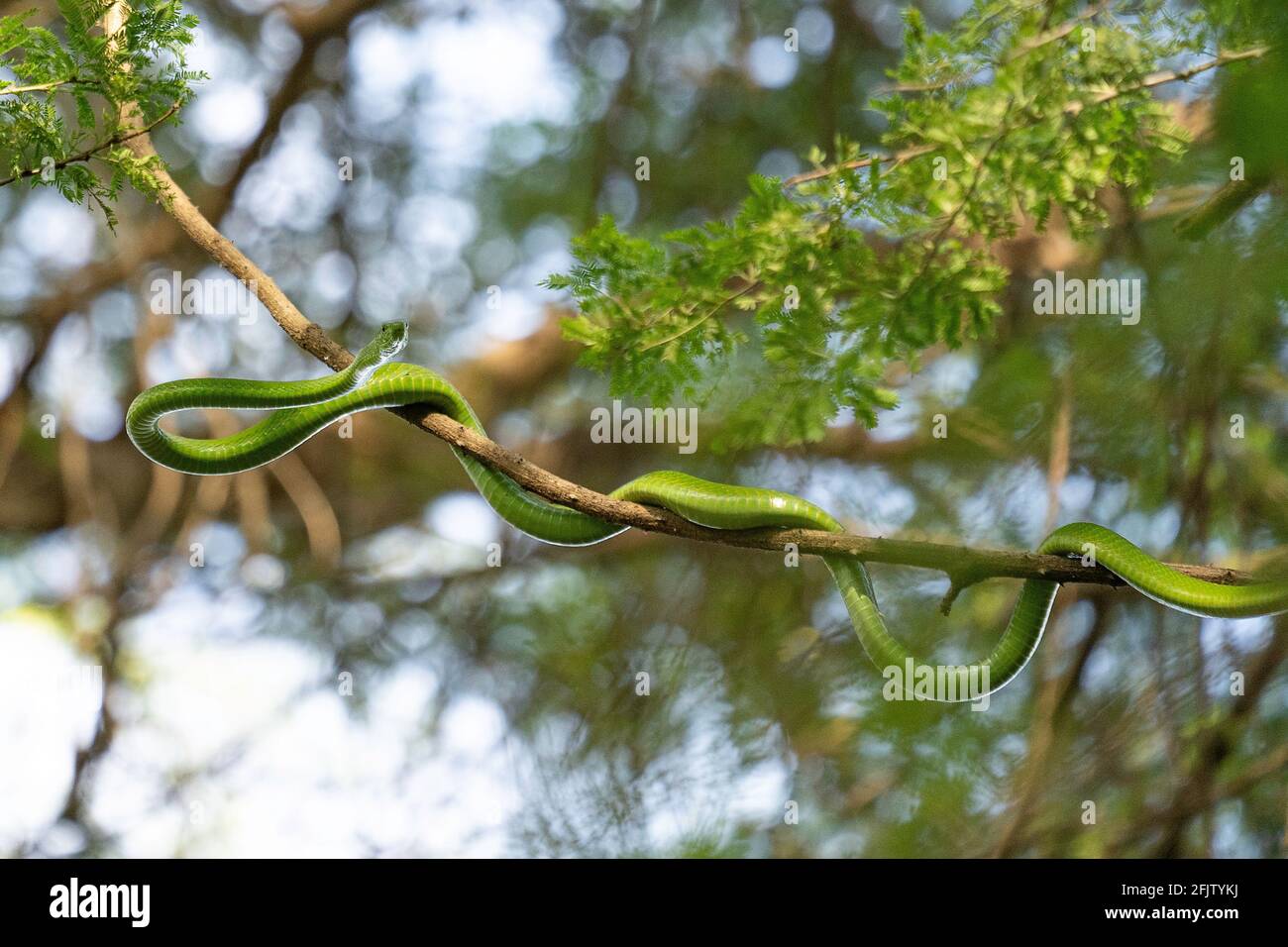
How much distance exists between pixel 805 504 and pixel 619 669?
7.89 ft

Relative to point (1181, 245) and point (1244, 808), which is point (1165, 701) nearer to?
point (1244, 808)

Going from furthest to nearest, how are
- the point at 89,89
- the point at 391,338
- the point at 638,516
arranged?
the point at 391,338 → the point at 638,516 → the point at 89,89

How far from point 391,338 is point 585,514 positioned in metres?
0.56

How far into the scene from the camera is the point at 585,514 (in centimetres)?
239

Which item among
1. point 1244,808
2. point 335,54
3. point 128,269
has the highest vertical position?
point 335,54

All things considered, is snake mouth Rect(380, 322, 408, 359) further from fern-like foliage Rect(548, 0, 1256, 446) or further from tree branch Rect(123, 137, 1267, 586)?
fern-like foliage Rect(548, 0, 1256, 446)

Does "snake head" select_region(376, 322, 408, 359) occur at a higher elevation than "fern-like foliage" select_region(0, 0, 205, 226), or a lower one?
lower

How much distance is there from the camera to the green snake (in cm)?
226

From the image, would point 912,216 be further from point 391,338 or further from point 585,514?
point 391,338

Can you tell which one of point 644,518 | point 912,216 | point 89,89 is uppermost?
point 89,89

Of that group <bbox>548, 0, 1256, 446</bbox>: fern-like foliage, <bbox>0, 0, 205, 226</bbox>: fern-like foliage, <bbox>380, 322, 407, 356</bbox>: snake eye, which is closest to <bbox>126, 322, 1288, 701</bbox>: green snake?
<bbox>380, 322, 407, 356</bbox>: snake eye

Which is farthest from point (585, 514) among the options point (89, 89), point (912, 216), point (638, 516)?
point (89, 89)

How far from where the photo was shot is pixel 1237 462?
4.04 m

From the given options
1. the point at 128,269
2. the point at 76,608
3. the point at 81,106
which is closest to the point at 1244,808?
the point at 81,106
